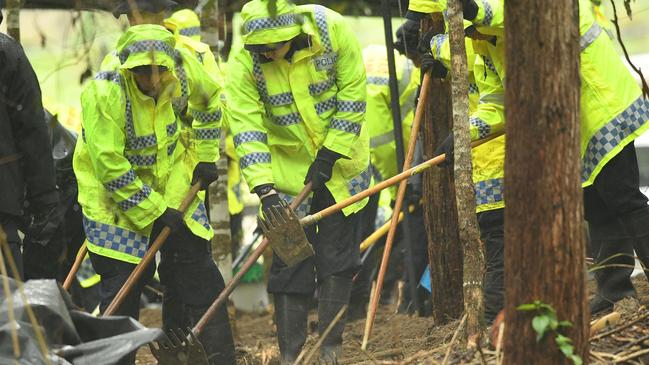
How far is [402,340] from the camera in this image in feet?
25.0

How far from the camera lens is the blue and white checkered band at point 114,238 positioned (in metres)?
6.93

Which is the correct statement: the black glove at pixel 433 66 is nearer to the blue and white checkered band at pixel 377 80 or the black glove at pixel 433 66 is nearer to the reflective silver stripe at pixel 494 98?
the reflective silver stripe at pixel 494 98

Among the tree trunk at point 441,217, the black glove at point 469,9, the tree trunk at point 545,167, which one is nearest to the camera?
the tree trunk at point 545,167

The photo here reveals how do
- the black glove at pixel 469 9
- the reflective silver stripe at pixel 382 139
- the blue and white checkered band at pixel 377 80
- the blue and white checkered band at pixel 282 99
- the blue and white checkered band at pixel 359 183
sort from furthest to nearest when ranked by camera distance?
the reflective silver stripe at pixel 382 139
the blue and white checkered band at pixel 377 80
the blue and white checkered band at pixel 359 183
the blue and white checkered band at pixel 282 99
the black glove at pixel 469 9

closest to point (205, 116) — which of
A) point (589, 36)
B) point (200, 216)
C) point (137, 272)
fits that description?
point (200, 216)

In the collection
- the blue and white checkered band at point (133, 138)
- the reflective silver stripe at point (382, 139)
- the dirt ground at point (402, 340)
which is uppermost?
the blue and white checkered band at point (133, 138)

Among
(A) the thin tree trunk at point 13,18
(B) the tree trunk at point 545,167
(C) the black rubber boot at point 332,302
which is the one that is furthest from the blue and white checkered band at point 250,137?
(B) the tree trunk at point 545,167

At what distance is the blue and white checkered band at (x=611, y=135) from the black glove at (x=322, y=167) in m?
1.42

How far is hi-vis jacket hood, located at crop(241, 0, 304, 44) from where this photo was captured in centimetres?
681

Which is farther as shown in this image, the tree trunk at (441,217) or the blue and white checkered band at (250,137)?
the tree trunk at (441,217)

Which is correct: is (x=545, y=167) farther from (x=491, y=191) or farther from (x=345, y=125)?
(x=345, y=125)

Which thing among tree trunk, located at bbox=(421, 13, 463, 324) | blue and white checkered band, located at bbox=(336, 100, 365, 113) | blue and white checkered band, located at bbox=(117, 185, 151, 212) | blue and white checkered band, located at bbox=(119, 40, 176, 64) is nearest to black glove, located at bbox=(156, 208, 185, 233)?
blue and white checkered band, located at bbox=(117, 185, 151, 212)

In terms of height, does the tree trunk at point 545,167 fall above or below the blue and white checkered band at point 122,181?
above

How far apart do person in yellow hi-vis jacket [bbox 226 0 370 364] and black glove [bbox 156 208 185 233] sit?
1.44 ft
